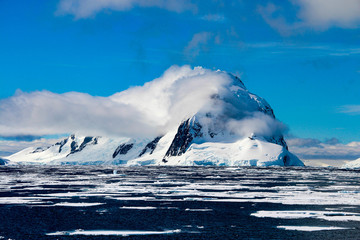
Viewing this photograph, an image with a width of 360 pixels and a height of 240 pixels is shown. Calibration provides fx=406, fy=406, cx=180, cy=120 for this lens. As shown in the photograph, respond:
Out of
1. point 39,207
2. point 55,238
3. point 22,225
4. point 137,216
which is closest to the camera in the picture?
point 55,238

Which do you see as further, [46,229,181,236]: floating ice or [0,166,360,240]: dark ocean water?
[0,166,360,240]: dark ocean water

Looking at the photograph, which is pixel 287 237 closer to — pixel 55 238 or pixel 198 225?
pixel 198 225

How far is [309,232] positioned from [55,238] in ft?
45.0

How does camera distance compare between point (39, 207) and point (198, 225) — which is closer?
point (198, 225)

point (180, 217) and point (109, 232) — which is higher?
point (180, 217)

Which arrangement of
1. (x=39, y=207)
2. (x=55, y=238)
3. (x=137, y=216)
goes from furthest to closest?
(x=39, y=207)
(x=137, y=216)
(x=55, y=238)

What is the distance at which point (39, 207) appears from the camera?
1276 inches

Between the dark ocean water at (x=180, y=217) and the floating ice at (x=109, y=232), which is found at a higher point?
the dark ocean water at (x=180, y=217)

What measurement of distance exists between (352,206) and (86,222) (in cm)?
2105

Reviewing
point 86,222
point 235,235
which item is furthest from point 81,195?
point 235,235

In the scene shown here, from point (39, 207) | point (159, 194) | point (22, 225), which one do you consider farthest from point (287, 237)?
point (159, 194)

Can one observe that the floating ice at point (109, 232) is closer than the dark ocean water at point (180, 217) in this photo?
Yes

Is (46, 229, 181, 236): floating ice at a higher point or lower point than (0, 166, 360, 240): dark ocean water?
lower

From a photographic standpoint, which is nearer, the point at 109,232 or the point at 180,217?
the point at 109,232
